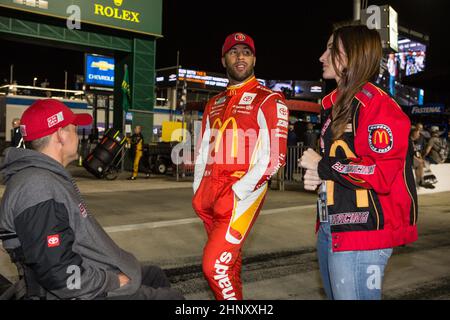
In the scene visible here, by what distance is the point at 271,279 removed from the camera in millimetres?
4863

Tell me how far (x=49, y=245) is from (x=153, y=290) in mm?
662

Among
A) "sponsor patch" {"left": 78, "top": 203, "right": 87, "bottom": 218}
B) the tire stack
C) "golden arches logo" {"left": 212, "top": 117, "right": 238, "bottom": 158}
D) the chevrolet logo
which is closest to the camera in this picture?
"sponsor patch" {"left": 78, "top": 203, "right": 87, "bottom": 218}

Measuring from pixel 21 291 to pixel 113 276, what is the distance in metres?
0.46

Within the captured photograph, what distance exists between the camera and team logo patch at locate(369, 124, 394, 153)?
1869 mm

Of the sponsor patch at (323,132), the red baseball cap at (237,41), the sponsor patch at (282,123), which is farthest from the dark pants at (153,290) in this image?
the red baseball cap at (237,41)

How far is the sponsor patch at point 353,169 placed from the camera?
6.20 ft

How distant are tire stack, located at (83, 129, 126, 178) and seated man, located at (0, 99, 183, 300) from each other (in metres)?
12.8

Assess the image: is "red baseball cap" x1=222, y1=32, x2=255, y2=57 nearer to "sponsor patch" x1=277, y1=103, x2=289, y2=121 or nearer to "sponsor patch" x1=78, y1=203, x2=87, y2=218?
"sponsor patch" x1=277, y1=103, x2=289, y2=121

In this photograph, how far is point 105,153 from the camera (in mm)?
15016

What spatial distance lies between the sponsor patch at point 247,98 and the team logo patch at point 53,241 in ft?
5.38

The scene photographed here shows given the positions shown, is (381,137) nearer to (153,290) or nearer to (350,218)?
(350,218)

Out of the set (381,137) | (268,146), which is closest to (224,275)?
(268,146)

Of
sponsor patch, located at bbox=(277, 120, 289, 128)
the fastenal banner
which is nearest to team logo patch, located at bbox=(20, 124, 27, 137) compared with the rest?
sponsor patch, located at bbox=(277, 120, 289, 128)

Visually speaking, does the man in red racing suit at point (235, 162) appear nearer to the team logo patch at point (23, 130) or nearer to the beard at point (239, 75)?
the beard at point (239, 75)
